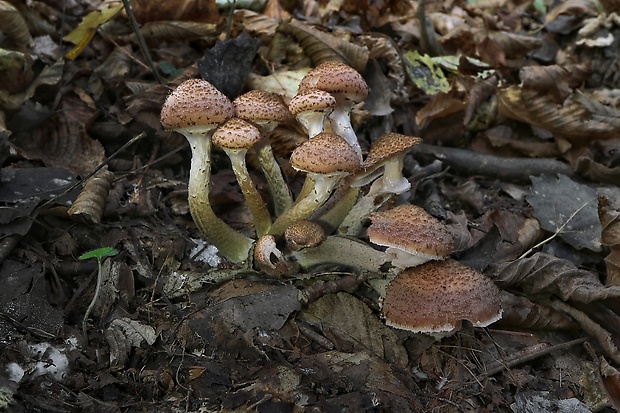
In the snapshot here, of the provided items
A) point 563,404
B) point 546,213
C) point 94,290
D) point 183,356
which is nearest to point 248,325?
point 183,356

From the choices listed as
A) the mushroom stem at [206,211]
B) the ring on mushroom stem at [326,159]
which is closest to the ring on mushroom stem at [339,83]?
the ring on mushroom stem at [326,159]

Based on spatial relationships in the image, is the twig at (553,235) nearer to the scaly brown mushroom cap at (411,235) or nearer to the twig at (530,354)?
the twig at (530,354)

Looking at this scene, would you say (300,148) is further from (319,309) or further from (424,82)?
(424,82)

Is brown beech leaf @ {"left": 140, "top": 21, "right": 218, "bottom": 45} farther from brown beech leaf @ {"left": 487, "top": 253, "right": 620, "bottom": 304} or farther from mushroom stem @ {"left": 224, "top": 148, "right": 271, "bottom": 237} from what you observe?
brown beech leaf @ {"left": 487, "top": 253, "right": 620, "bottom": 304}

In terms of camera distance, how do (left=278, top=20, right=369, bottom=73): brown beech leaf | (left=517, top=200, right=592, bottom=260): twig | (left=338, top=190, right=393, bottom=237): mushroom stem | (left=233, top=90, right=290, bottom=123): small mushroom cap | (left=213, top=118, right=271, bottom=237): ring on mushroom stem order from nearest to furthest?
(left=213, top=118, right=271, bottom=237): ring on mushroom stem
(left=233, top=90, right=290, bottom=123): small mushroom cap
(left=338, top=190, right=393, bottom=237): mushroom stem
(left=517, top=200, right=592, bottom=260): twig
(left=278, top=20, right=369, bottom=73): brown beech leaf

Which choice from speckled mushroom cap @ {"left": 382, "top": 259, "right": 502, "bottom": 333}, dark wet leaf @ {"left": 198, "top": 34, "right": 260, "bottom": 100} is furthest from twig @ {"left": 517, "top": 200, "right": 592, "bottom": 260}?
dark wet leaf @ {"left": 198, "top": 34, "right": 260, "bottom": 100}

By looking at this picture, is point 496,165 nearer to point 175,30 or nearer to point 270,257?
point 270,257

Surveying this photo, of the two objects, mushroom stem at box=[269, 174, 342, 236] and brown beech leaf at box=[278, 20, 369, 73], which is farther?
brown beech leaf at box=[278, 20, 369, 73]
